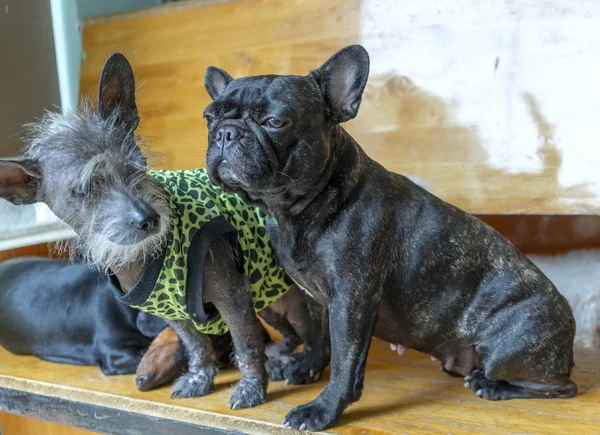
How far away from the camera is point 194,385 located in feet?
4.72

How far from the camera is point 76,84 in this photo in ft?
7.88

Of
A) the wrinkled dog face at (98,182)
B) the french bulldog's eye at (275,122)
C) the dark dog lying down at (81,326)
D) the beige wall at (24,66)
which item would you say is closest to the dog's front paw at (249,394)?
the dark dog lying down at (81,326)

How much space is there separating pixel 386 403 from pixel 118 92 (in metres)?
0.90

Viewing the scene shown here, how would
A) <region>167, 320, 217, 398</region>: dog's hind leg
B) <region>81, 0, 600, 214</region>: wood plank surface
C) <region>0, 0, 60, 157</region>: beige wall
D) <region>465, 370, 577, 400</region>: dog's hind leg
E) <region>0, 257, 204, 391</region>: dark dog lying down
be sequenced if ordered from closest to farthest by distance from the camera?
<region>465, 370, 577, 400</region>: dog's hind leg → <region>167, 320, 217, 398</region>: dog's hind leg → <region>81, 0, 600, 214</region>: wood plank surface → <region>0, 257, 204, 391</region>: dark dog lying down → <region>0, 0, 60, 157</region>: beige wall

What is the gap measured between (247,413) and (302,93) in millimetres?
681

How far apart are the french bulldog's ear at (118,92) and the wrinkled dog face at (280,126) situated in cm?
22

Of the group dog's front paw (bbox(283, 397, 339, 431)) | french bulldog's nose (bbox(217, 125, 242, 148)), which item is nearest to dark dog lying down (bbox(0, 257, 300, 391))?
dog's front paw (bbox(283, 397, 339, 431))

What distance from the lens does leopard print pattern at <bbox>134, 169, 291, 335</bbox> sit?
4.15ft

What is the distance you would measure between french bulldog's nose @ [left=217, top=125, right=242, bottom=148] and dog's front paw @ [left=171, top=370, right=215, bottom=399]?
24.3 inches

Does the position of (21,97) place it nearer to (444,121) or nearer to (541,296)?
(444,121)

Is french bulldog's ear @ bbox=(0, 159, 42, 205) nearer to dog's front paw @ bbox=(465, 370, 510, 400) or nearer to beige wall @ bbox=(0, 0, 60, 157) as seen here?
beige wall @ bbox=(0, 0, 60, 157)

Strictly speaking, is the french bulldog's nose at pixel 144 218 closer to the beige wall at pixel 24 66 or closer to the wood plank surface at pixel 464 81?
the wood plank surface at pixel 464 81

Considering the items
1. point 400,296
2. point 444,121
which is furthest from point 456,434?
point 444,121

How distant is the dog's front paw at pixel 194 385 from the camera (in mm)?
1426
